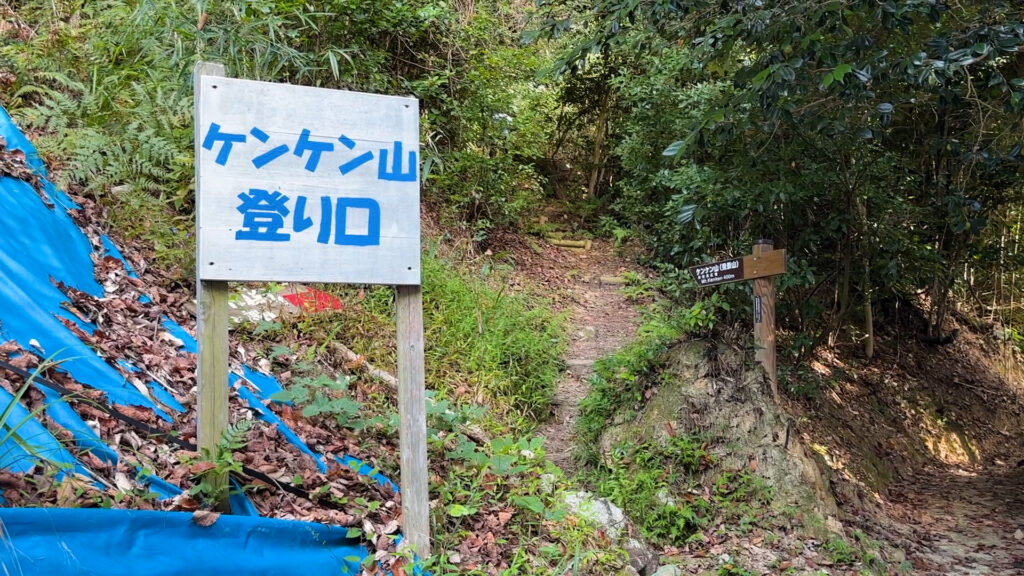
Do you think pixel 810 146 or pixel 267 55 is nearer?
pixel 267 55

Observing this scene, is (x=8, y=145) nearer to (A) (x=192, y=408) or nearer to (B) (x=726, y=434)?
(A) (x=192, y=408)

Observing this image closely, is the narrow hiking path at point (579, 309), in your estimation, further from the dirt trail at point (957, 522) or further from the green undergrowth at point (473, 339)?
the dirt trail at point (957, 522)

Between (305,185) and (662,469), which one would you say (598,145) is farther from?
(305,185)

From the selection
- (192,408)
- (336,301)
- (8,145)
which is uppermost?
(8,145)

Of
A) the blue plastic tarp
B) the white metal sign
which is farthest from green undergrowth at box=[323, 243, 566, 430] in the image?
the blue plastic tarp

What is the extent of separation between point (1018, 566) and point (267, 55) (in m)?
6.63

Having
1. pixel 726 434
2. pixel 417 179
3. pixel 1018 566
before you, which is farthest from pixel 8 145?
pixel 1018 566

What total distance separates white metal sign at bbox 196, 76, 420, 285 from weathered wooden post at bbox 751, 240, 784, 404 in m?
3.69

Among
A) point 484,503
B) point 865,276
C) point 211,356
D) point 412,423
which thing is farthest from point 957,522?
point 211,356

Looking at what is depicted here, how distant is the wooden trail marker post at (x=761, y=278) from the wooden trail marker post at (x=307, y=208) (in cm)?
348

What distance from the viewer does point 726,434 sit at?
18.9 ft

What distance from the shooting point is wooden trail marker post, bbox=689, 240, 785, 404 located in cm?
559

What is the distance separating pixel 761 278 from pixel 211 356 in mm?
4338

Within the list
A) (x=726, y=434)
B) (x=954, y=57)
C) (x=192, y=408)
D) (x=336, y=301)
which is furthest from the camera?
(x=726, y=434)
